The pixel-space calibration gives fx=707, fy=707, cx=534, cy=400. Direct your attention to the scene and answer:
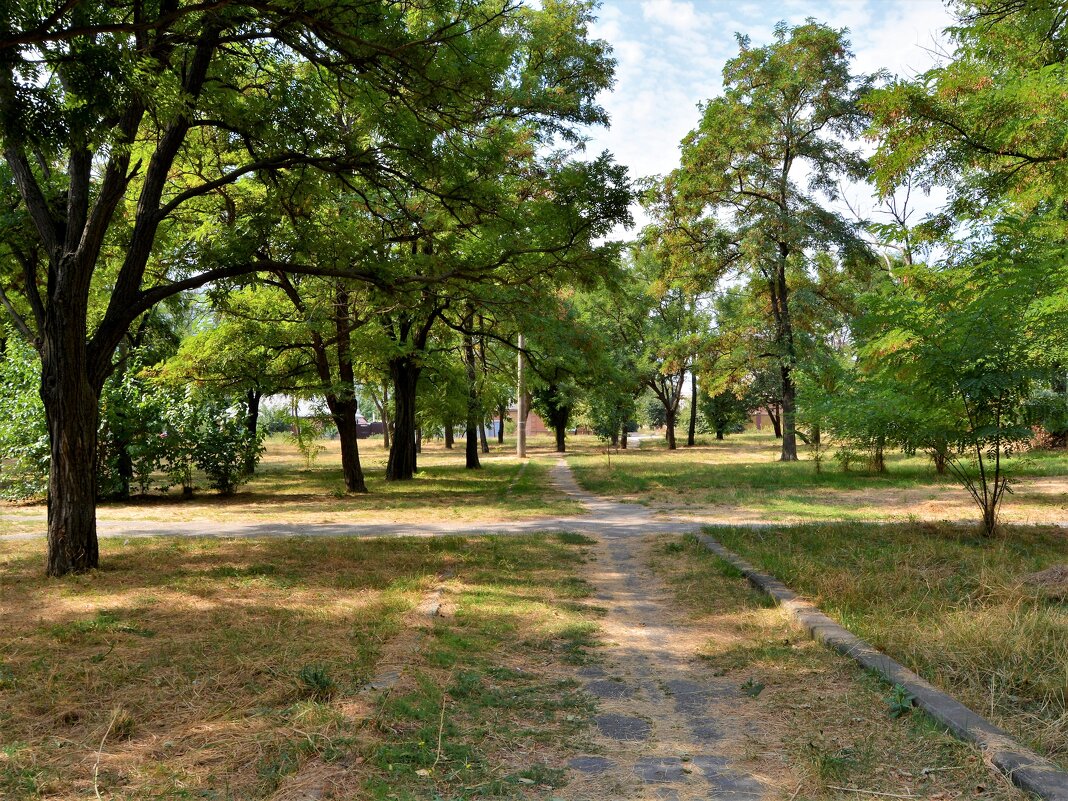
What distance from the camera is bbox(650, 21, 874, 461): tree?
78.7ft

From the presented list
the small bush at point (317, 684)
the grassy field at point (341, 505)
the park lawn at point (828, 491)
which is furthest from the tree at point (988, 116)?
the small bush at point (317, 684)

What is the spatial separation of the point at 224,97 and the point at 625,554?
25.0 ft

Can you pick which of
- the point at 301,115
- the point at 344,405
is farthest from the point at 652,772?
the point at 344,405

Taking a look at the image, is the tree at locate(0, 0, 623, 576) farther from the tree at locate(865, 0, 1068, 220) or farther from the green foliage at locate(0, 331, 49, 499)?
the green foliage at locate(0, 331, 49, 499)

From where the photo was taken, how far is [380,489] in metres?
19.1

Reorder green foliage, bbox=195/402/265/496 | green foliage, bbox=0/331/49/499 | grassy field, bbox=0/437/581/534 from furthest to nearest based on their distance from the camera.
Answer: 1. green foliage, bbox=195/402/265/496
2. green foliage, bbox=0/331/49/499
3. grassy field, bbox=0/437/581/534

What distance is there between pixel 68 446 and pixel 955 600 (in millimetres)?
8501

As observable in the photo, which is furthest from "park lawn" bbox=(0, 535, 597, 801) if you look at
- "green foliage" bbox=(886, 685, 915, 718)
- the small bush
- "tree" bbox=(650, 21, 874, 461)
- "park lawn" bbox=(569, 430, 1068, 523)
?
"tree" bbox=(650, 21, 874, 461)

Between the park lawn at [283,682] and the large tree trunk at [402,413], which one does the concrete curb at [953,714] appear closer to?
the park lawn at [283,682]

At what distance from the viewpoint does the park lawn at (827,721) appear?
10.1 ft

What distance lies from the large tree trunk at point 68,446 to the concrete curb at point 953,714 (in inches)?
279

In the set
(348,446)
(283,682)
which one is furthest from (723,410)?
(283,682)

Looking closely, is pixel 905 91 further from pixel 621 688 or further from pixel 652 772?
pixel 652 772

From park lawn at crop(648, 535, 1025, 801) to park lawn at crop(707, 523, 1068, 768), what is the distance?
360 millimetres
